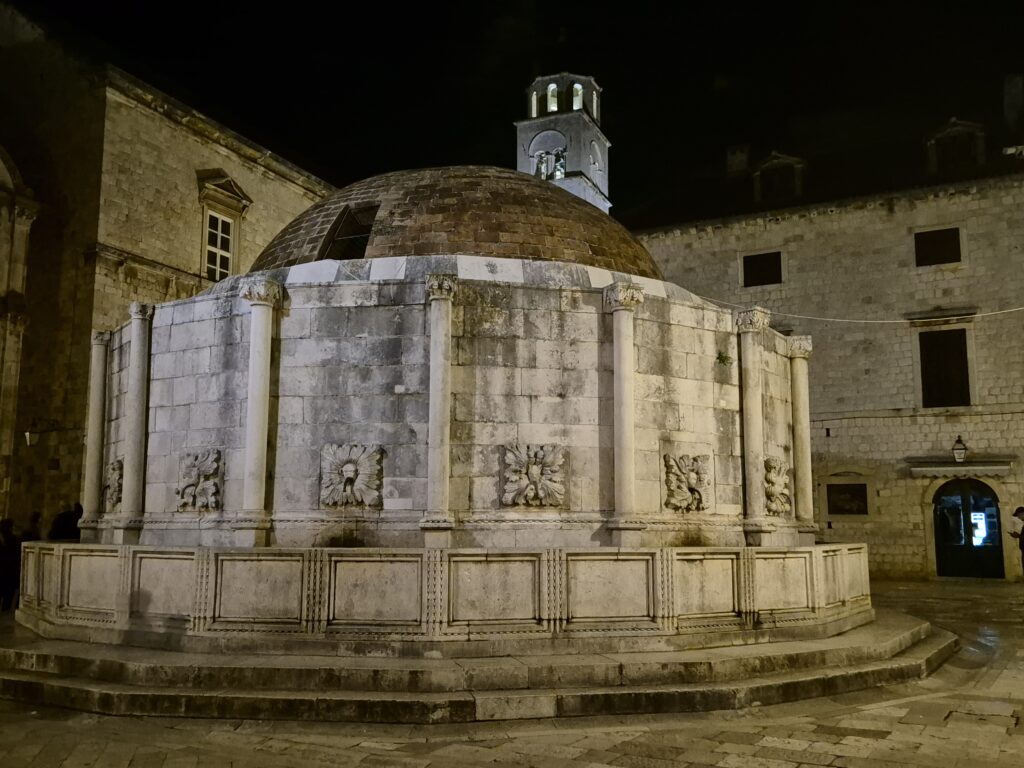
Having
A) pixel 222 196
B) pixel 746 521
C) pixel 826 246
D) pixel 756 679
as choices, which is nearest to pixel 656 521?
pixel 746 521

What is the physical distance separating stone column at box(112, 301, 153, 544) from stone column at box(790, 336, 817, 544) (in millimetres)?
8800

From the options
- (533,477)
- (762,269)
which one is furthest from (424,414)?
(762,269)

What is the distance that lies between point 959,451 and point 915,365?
2794 millimetres

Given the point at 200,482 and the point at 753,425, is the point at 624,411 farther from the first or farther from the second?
the point at 200,482

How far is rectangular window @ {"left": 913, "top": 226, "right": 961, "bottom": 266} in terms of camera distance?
25.2 meters

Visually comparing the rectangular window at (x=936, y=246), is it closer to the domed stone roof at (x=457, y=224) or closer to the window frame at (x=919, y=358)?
the window frame at (x=919, y=358)

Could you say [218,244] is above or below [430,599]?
above

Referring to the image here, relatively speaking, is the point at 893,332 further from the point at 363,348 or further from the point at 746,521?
the point at 363,348

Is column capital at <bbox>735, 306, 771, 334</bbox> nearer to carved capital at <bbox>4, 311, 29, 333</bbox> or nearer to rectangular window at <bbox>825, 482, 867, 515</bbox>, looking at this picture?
rectangular window at <bbox>825, 482, 867, 515</bbox>

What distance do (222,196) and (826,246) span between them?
1845 cm

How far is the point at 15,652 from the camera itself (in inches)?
356

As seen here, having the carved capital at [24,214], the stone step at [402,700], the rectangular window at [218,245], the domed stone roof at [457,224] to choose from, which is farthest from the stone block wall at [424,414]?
the rectangular window at [218,245]

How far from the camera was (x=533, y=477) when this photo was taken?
1022cm

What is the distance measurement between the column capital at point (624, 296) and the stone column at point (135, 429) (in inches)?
236
